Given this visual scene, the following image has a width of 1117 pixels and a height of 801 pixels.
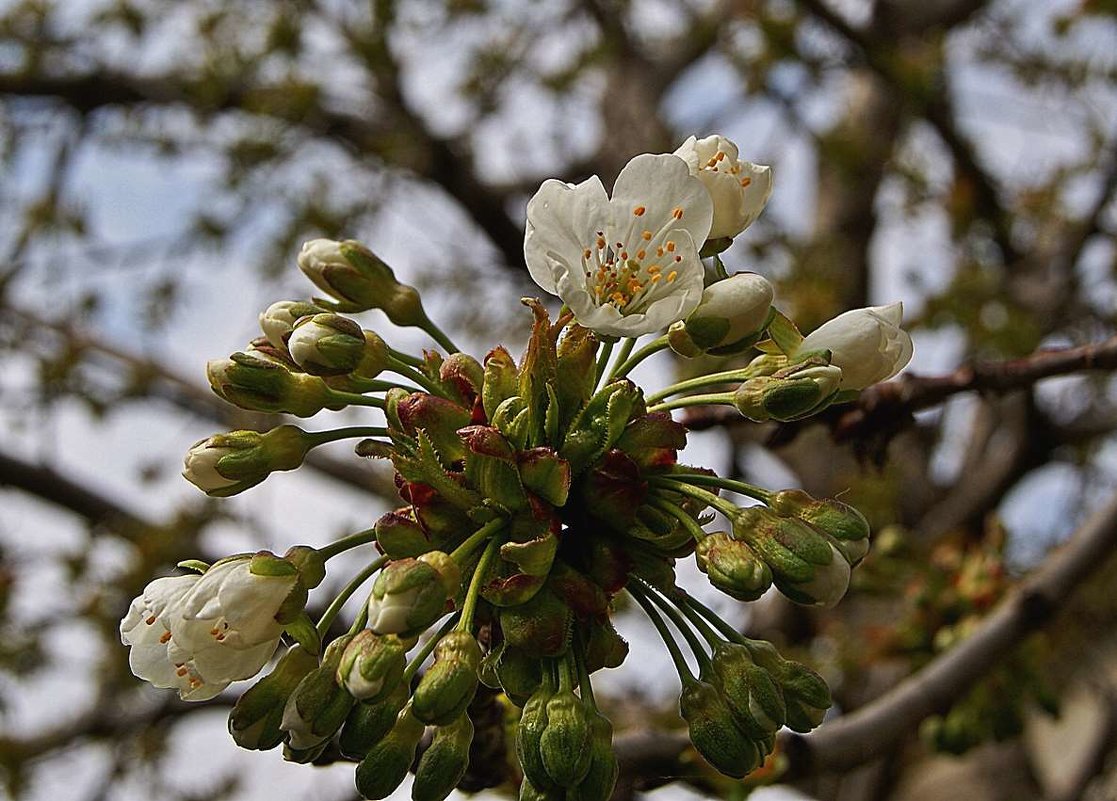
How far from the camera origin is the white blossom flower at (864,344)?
1.05m

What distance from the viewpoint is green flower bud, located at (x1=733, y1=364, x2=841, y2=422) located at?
3.26 feet

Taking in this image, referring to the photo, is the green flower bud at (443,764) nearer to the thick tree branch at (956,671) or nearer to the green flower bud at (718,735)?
the green flower bud at (718,735)

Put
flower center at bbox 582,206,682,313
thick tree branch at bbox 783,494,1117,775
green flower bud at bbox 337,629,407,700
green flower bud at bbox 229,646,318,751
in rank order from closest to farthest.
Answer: green flower bud at bbox 337,629,407,700 < green flower bud at bbox 229,646,318,751 < flower center at bbox 582,206,682,313 < thick tree branch at bbox 783,494,1117,775

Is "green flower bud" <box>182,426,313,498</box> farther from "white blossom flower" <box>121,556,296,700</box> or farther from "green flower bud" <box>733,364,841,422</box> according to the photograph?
"green flower bud" <box>733,364,841,422</box>

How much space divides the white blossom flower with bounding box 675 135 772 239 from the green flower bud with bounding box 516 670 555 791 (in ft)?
1.80

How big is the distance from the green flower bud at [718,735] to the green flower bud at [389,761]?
27 centimetres

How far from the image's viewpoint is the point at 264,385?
3.54 ft

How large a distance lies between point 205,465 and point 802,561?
2.00ft

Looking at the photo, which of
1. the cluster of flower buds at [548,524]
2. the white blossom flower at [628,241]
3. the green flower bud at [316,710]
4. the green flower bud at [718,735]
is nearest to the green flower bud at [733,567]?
the cluster of flower buds at [548,524]

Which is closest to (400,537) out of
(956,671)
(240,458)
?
(240,458)

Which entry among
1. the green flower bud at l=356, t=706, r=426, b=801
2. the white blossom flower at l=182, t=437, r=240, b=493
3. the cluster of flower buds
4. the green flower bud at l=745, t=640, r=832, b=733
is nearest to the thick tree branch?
the green flower bud at l=745, t=640, r=832, b=733

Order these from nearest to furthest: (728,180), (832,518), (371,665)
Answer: (371,665) < (832,518) < (728,180)

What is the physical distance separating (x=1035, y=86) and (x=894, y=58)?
1297mm

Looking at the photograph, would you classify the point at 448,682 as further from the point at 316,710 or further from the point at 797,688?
the point at 797,688
